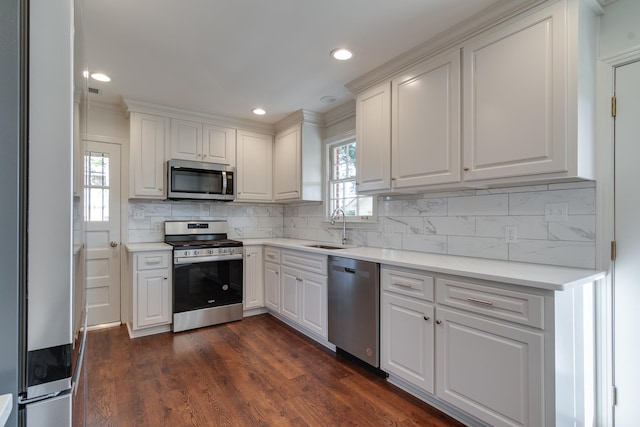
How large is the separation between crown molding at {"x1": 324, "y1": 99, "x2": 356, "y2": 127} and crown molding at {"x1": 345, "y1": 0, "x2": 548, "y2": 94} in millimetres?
536

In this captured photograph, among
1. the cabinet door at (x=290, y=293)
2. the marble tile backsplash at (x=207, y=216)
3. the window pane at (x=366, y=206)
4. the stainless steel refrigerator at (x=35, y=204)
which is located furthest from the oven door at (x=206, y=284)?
the stainless steel refrigerator at (x=35, y=204)

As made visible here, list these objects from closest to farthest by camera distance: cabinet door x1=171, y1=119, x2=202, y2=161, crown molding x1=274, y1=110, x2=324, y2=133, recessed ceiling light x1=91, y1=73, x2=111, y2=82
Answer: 1. recessed ceiling light x1=91, y1=73, x2=111, y2=82
2. cabinet door x1=171, y1=119, x2=202, y2=161
3. crown molding x1=274, y1=110, x2=324, y2=133

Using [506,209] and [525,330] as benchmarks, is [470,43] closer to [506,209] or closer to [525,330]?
[506,209]

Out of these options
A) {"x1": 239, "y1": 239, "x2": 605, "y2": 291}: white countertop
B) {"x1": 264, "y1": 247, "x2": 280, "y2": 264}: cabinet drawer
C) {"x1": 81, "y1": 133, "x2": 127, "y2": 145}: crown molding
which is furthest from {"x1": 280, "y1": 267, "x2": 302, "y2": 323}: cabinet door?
{"x1": 81, "y1": 133, "x2": 127, "y2": 145}: crown molding

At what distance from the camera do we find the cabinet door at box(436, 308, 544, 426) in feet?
4.94

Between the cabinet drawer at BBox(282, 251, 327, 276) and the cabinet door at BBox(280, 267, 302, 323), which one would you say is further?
the cabinet door at BBox(280, 267, 302, 323)

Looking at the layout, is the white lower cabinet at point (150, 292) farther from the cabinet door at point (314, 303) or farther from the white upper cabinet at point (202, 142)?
the cabinet door at point (314, 303)

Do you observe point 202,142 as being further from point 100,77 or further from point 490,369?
point 490,369

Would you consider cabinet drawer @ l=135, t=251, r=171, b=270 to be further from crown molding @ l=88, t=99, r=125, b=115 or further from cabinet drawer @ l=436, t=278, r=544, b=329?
cabinet drawer @ l=436, t=278, r=544, b=329

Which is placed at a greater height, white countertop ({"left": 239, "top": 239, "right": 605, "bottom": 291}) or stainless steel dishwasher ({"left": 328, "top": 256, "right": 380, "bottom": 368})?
white countertop ({"left": 239, "top": 239, "right": 605, "bottom": 291})

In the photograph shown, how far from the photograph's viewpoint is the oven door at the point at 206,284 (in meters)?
3.34

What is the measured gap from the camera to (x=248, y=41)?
2279mm

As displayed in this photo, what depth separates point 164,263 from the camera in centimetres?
330

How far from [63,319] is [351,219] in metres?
3.03
